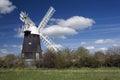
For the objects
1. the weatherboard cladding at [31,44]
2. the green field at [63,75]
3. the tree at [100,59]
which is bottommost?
the green field at [63,75]

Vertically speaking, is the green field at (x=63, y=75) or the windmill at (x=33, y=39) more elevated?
the windmill at (x=33, y=39)

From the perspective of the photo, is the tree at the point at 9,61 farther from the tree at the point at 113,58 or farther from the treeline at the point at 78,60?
the tree at the point at 113,58

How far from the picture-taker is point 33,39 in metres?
69.0

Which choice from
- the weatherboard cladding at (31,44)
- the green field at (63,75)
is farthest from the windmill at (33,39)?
the green field at (63,75)

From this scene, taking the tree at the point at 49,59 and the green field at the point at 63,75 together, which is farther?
the tree at the point at 49,59

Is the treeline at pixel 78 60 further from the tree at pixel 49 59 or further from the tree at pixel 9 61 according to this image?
the tree at pixel 9 61

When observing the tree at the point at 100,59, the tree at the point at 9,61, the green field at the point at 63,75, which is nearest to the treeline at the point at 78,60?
the tree at the point at 100,59

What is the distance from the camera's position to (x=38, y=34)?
70.0m

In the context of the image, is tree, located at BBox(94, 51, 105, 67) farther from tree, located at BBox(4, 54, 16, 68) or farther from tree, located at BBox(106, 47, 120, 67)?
tree, located at BBox(4, 54, 16, 68)

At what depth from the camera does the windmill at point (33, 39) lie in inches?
2725

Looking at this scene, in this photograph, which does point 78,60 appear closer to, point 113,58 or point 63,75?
point 113,58

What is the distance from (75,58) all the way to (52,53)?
6552 millimetres

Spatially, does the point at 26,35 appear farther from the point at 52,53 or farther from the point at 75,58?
the point at 75,58

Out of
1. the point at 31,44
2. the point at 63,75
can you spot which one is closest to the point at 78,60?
the point at 31,44
